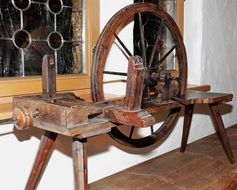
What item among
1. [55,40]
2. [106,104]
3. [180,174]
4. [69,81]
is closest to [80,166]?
[106,104]

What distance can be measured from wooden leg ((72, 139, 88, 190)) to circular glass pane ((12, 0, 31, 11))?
2.18 ft

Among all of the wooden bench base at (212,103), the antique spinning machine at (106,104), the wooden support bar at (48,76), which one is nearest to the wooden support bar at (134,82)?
the antique spinning machine at (106,104)

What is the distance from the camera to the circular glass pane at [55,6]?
149 centimetres

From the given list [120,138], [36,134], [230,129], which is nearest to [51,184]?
[36,134]

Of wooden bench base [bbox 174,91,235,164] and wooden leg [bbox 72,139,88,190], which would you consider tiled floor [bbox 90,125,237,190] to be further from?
wooden leg [bbox 72,139,88,190]

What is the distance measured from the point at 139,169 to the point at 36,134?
0.64 meters

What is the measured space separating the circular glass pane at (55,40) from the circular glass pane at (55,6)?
101 mm

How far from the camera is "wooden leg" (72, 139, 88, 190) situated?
1014 mm

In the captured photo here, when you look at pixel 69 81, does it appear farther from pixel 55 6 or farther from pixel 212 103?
pixel 212 103

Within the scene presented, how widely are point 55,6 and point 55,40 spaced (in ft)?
0.50

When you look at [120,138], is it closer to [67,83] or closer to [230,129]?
[67,83]

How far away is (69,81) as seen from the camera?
60.1 inches

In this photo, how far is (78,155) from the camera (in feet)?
3.39

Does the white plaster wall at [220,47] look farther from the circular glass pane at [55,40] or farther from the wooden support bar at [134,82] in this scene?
the wooden support bar at [134,82]
